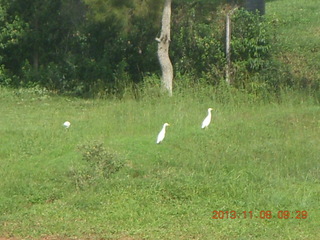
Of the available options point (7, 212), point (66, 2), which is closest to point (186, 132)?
point (7, 212)

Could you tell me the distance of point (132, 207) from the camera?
8.15m

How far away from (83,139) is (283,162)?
342 cm

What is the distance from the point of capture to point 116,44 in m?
18.3

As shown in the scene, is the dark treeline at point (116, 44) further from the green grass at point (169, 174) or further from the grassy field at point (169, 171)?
the green grass at point (169, 174)

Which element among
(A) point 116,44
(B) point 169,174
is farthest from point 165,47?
(B) point 169,174

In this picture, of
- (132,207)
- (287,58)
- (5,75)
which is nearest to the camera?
(132,207)

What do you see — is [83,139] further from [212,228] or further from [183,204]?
[212,228]

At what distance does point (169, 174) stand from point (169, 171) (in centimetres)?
23

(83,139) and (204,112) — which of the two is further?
(204,112)

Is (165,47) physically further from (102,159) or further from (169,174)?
(169,174)

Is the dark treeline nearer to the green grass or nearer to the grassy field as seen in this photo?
the grassy field

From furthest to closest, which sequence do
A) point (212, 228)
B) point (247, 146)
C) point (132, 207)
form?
point (247, 146) → point (132, 207) → point (212, 228)
